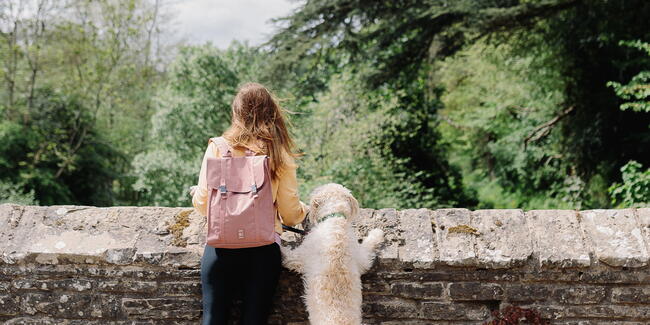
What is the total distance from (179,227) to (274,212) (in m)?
0.66

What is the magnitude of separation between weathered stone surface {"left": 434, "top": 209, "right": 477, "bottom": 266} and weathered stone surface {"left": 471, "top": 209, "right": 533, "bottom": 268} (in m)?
0.04

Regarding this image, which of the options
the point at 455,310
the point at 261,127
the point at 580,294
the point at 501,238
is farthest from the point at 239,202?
the point at 580,294

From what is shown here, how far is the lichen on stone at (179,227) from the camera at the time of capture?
2.84m

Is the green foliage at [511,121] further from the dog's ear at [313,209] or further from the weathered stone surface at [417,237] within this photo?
the dog's ear at [313,209]

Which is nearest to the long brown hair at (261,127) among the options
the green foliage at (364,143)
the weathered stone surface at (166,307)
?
the weathered stone surface at (166,307)

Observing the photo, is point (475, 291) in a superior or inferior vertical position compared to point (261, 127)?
inferior

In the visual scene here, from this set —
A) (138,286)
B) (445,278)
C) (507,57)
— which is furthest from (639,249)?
(507,57)

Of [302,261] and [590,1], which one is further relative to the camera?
[590,1]

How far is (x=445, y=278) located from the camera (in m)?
2.76

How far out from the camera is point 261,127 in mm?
2562

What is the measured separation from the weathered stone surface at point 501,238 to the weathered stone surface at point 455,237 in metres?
0.04

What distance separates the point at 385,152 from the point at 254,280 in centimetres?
796

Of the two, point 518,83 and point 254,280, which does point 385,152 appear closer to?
point 518,83

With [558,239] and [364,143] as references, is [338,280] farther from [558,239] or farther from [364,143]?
[364,143]
